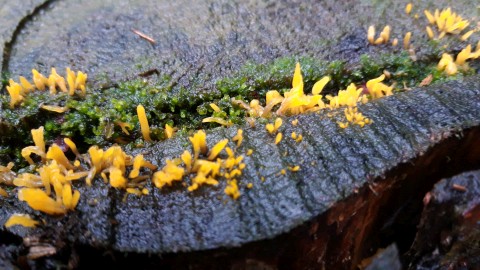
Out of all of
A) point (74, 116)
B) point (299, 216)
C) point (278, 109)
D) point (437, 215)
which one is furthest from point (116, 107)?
point (437, 215)

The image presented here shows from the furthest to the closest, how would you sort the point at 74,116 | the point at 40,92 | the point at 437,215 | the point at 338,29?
the point at 338,29
the point at 40,92
the point at 74,116
the point at 437,215

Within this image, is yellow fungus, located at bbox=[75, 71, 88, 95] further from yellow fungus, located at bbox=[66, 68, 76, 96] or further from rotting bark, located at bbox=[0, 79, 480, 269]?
rotting bark, located at bbox=[0, 79, 480, 269]

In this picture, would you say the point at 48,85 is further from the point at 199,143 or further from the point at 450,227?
the point at 450,227

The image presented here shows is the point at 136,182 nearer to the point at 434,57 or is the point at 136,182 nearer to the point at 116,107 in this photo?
the point at 116,107

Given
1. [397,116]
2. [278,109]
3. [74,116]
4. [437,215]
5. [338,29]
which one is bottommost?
[437,215]

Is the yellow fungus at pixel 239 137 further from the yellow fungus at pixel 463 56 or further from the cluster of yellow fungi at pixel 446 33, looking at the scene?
the yellow fungus at pixel 463 56

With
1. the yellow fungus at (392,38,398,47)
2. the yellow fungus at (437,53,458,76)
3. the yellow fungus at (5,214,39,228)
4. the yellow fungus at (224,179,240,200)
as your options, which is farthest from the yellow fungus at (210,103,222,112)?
the yellow fungus at (437,53,458,76)
